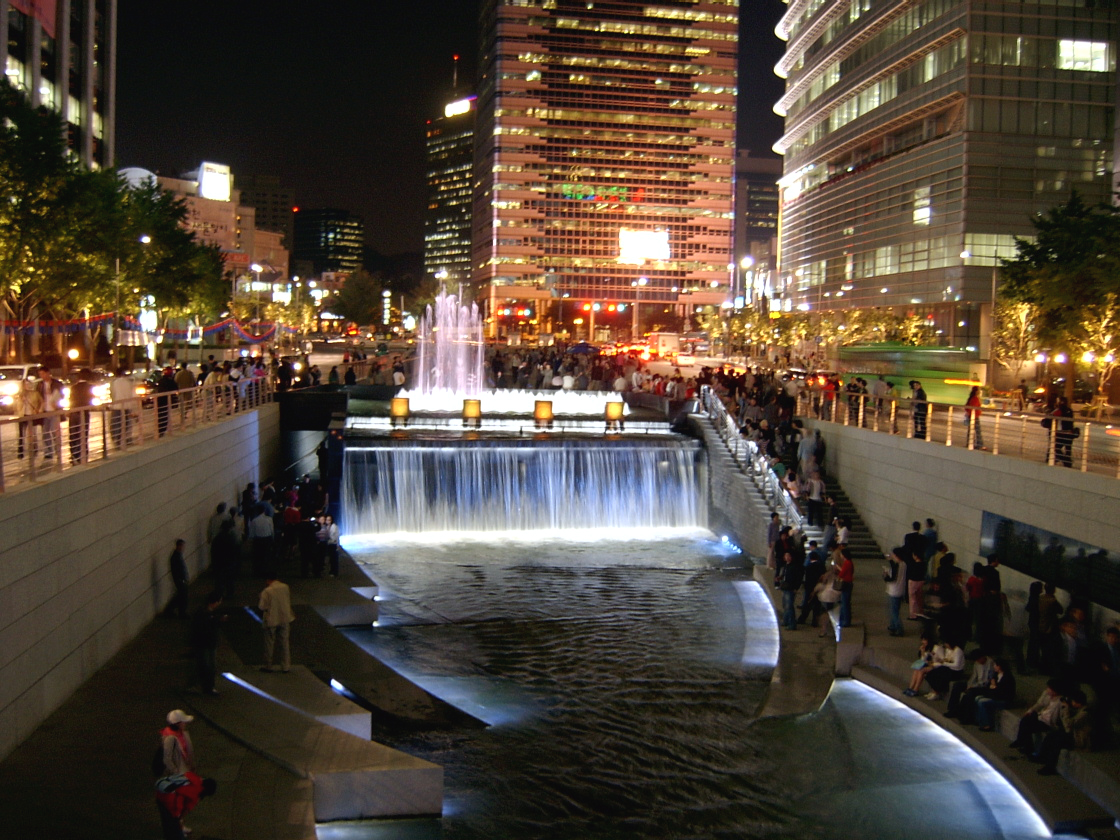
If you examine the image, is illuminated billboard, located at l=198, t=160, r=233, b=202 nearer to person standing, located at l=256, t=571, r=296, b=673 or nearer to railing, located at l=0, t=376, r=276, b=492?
railing, located at l=0, t=376, r=276, b=492

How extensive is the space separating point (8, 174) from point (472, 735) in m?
30.4

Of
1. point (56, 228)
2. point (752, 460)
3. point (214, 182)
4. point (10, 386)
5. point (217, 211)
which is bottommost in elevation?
point (752, 460)

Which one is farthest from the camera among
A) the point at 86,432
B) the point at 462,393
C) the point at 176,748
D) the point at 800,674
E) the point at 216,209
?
the point at 216,209

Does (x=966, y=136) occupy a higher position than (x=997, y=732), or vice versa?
(x=966, y=136)

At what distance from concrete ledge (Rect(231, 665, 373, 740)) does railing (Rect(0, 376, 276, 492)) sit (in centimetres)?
381

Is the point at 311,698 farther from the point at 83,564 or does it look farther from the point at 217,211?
the point at 217,211

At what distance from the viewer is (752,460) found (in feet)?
87.3

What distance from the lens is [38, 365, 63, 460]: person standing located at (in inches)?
510

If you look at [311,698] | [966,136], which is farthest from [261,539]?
[966,136]

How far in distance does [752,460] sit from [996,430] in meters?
8.21

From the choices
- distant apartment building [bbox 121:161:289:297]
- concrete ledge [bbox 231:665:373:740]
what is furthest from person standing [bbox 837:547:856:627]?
distant apartment building [bbox 121:161:289:297]

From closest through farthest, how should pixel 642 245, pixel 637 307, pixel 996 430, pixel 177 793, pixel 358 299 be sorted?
pixel 177 793 → pixel 996 430 → pixel 642 245 → pixel 358 299 → pixel 637 307

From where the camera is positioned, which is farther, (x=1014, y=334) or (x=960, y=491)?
(x=1014, y=334)

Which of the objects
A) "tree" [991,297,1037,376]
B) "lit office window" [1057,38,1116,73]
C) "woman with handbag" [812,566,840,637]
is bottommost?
"woman with handbag" [812,566,840,637]
